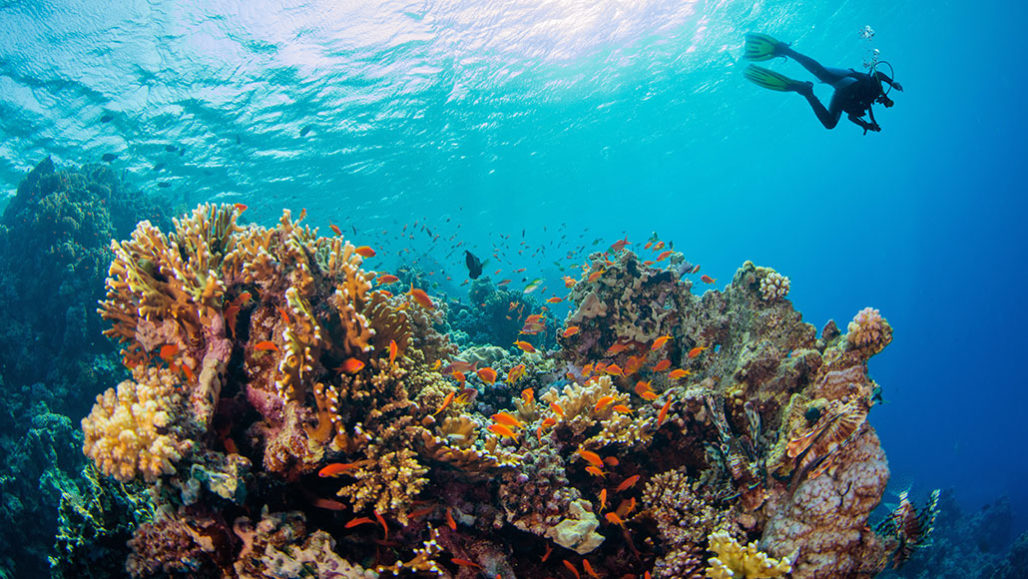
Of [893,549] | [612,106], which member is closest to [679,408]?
[893,549]

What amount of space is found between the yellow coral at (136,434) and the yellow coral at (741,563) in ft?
Result: 13.8

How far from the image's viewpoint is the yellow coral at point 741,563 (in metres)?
3.23

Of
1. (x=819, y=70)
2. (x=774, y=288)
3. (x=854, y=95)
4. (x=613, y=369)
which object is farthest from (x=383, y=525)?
(x=819, y=70)

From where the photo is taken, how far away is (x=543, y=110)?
30766 millimetres

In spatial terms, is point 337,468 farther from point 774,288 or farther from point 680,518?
point 774,288

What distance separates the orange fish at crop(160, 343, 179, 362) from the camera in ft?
12.0

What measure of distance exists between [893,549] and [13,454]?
16928 mm

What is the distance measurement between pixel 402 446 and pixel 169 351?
7.30 feet

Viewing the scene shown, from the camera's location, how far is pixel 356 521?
11.2 feet

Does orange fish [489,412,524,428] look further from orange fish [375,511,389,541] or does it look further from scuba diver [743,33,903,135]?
scuba diver [743,33,903,135]

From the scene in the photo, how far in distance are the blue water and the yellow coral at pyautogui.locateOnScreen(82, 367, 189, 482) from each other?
1133 centimetres

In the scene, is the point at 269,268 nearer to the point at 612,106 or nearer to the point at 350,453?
the point at 350,453

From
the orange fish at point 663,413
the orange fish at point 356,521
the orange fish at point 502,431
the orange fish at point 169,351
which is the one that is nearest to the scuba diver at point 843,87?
the orange fish at point 663,413

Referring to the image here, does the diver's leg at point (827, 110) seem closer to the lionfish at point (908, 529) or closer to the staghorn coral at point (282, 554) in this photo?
the lionfish at point (908, 529)
